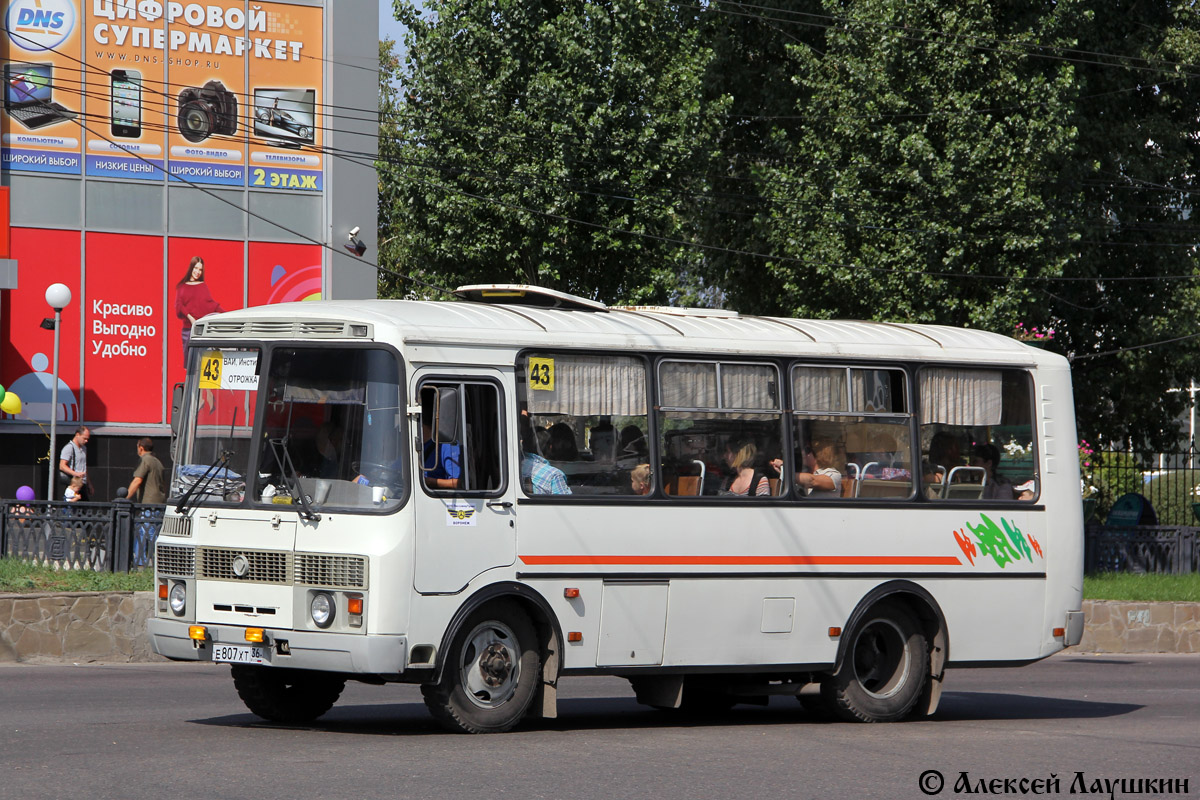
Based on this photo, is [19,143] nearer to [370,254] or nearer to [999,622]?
[370,254]

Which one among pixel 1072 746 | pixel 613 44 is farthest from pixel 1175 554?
pixel 1072 746

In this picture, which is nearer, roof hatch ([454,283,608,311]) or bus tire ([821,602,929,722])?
roof hatch ([454,283,608,311])

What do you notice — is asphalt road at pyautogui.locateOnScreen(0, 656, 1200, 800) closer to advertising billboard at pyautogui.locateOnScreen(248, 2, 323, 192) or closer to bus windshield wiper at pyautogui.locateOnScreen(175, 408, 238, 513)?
bus windshield wiper at pyautogui.locateOnScreen(175, 408, 238, 513)

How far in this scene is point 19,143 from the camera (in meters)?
25.9

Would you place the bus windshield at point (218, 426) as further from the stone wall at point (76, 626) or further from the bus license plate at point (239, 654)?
the stone wall at point (76, 626)

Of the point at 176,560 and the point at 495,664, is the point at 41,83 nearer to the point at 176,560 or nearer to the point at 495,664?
the point at 176,560

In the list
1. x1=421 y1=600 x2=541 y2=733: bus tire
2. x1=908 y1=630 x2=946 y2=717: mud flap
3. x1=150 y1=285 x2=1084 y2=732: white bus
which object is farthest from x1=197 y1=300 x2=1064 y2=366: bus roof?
x1=908 y1=630 x2=946 y2=717: mud flap

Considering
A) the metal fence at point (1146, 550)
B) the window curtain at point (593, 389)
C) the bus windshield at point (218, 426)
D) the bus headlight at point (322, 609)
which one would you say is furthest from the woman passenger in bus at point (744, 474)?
the metal fence at point (1146, 550)

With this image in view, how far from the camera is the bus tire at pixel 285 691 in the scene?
1013cm

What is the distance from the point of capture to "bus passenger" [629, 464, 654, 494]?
33.9 ft

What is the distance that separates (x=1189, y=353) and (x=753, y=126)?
9.34 m

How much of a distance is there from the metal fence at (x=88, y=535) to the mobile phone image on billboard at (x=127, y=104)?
38.2ft

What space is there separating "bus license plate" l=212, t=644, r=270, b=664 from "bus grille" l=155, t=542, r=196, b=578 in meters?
0.53

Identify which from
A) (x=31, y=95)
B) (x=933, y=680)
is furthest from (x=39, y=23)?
(x=933, y=680)
